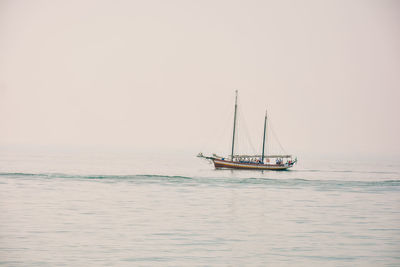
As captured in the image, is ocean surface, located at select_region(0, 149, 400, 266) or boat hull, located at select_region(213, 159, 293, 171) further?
boat hull, located at select_region(213, 159, 293, 171)

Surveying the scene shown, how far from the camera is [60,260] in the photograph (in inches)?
998

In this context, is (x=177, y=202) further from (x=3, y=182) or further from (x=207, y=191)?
(x=3, y=182)

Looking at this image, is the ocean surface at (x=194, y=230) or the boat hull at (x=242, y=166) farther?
the boat hull at (x=242, y=166)

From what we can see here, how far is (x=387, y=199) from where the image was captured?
190 ft

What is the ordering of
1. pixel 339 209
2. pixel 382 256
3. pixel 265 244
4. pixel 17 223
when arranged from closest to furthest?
pixel 382 256, pixel 265 244, pixel 17 223, pixel 339 209

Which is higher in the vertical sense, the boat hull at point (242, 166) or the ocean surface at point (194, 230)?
the boat hull at point (242, 166)

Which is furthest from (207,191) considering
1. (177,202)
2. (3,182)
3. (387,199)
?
(3,182)

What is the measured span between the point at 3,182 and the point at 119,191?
62.3ft

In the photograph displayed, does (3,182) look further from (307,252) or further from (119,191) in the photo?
(307,252)

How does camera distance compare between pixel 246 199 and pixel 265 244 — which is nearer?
pixel 265 244

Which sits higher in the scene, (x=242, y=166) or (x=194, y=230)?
(x=242, y=166)

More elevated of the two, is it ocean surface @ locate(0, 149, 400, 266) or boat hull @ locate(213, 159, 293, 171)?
boat hull @ locate(213, 159, 293, 171)

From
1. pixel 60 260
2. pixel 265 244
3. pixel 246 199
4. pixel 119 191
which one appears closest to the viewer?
pixel 60 260

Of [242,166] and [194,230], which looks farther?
[242,166]
